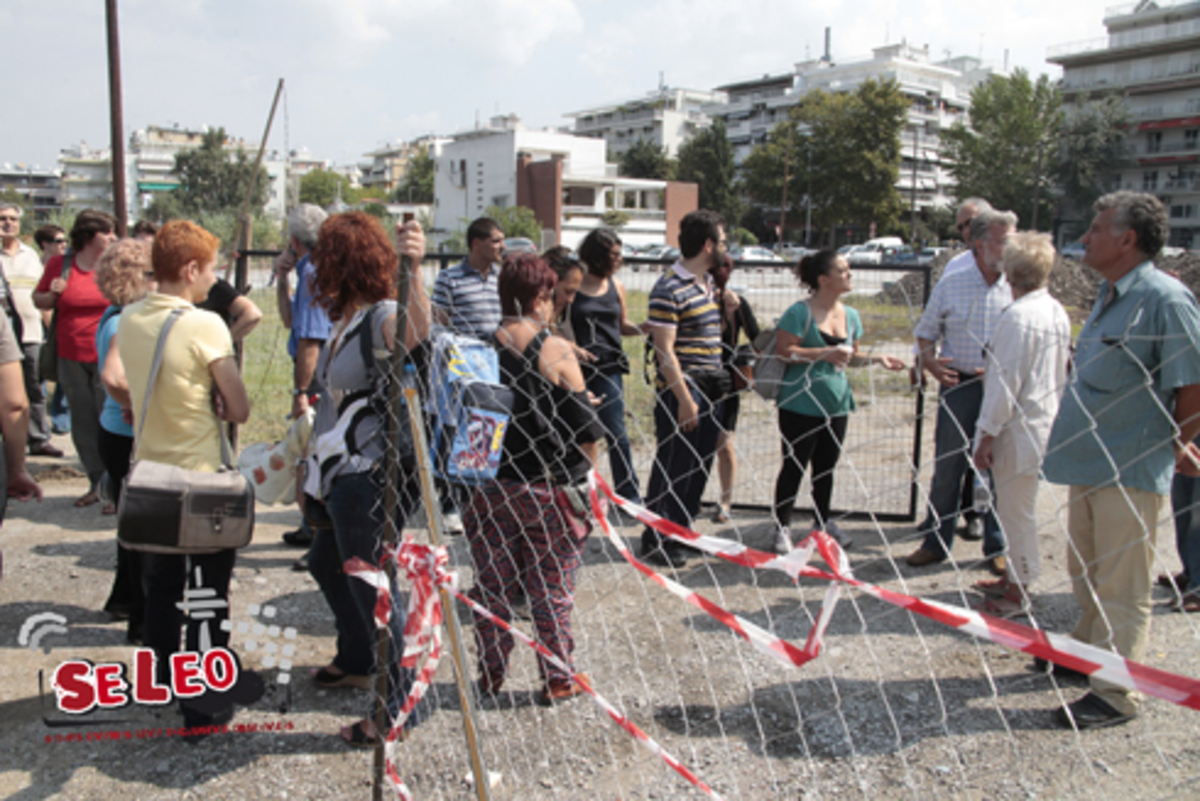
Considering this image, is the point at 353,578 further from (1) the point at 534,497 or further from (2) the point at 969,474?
(2) the point at 969,474

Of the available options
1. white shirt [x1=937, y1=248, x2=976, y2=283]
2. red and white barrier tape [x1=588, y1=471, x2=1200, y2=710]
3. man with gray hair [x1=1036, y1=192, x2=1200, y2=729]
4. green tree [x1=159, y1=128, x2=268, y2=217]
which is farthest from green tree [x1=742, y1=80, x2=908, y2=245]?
red and white barrier tape [x1=588, y1=471, x2=1200, y2=710]

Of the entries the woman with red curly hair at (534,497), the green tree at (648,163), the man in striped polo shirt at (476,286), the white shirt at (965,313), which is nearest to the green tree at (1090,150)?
the green tree at (648,163)

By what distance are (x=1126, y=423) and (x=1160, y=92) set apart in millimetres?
72609

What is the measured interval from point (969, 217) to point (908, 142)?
8074 centimetres

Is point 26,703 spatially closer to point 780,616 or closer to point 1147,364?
point 780,616

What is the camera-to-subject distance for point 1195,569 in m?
3.69

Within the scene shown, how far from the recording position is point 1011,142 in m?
54.4

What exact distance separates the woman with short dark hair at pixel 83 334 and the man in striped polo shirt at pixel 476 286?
201 cm

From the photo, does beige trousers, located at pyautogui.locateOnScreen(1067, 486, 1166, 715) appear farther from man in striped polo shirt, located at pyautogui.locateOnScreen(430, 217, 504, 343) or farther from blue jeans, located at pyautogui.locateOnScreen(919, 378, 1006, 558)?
man in striped polo shirt, located at pyautogui.locateOnScreen(430, 217, 504, 343)

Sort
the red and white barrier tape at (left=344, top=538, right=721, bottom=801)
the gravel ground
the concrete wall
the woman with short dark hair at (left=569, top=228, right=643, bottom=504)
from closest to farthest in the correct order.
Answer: the red and white barrier tape at (left=344, top=538, right=721, bottom=801)
the gravel ground
the woman with short dark hair at (left=569, top=228, right=643, bottom=504)
the concrete wall

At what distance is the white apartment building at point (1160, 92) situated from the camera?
55688mm

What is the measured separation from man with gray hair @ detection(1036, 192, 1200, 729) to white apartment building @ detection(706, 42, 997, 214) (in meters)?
74.3

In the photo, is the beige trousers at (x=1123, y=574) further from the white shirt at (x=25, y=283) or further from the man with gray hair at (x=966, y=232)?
the white shirt at (x=25, y=283)

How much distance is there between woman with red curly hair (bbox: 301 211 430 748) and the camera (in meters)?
2.52
